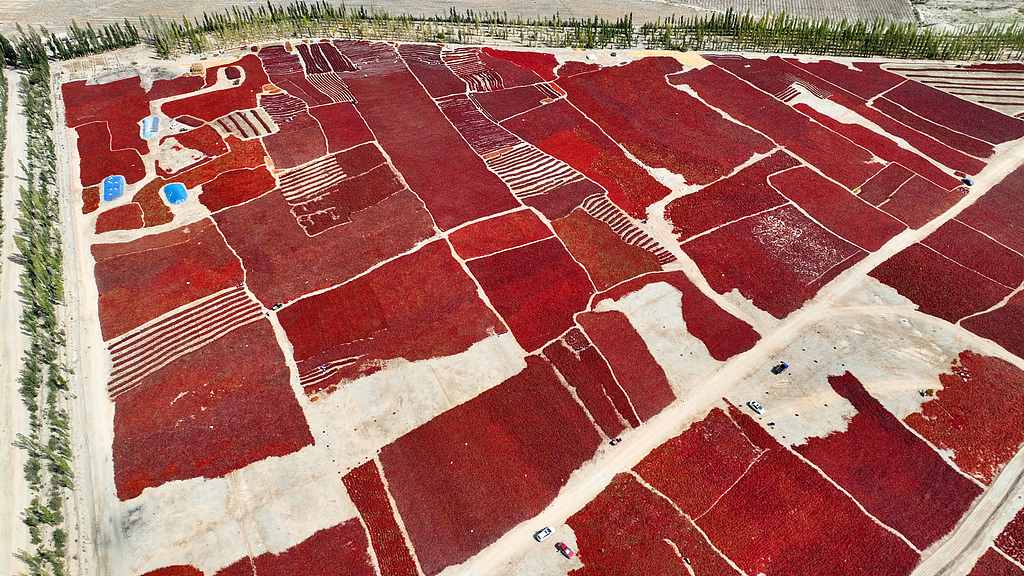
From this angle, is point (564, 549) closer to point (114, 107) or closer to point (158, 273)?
point (158, 273)

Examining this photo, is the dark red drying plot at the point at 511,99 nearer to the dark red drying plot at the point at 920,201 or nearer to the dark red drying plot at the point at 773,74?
the dark red drying plot at the point at 773,74

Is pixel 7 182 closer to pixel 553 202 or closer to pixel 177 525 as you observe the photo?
pixel 177 525

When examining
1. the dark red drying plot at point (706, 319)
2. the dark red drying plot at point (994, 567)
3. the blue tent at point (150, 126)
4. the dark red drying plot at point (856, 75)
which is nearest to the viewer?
the dark red drying plot at point (994, 567)

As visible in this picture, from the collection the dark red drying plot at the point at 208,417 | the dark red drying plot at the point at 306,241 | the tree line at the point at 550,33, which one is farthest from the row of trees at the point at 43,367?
the tree line at the point at 550,33

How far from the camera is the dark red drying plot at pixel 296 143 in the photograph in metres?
64.6

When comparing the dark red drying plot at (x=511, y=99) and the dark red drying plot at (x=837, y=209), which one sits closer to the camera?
the dark red drying plot at (x=837, y=209)

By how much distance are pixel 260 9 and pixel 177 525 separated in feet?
286

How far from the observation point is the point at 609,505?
36.5m

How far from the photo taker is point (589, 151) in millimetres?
66938

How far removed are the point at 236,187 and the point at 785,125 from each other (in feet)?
212

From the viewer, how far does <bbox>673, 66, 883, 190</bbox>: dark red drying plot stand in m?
64.8

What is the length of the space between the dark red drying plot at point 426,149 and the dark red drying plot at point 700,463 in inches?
1156

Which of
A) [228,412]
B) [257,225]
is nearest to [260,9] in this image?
[257,225]

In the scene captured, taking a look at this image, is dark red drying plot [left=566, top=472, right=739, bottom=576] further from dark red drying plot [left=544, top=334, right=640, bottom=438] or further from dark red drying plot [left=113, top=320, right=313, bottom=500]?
dark red drying plot [left=113, top=320, right=313, bottom=500]
